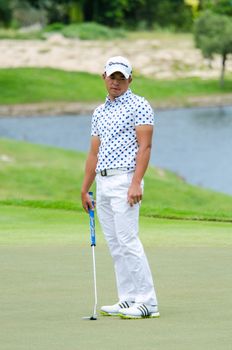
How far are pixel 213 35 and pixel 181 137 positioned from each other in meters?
24.4

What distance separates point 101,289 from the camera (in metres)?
11.8

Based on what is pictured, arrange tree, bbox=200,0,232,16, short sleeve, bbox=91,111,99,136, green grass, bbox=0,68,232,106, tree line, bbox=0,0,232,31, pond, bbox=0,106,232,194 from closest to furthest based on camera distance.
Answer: short sleeve, bbox=91,111,99,136 < pond, bbox=0,106,232,194 < green grass, bbox=0,68,232,106 < tree, bbox=200,0,232,16 < tree line, bbox=0,0,232,31

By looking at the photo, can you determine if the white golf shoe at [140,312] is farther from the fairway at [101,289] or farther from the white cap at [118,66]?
the white cap at [118,66]

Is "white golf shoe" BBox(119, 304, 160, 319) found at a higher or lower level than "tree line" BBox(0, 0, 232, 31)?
higher

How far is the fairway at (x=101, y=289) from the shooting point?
9169 millimetres

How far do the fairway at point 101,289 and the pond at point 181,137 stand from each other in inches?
1115

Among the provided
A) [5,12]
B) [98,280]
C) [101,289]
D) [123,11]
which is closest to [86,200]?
[101,289]

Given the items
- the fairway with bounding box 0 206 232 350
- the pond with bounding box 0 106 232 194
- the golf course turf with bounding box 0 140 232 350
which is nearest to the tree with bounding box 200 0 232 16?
the pond with bounding box 0 106 232 194

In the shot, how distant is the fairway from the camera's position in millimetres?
9169

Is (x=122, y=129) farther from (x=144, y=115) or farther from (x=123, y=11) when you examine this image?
(x=123, y=11)

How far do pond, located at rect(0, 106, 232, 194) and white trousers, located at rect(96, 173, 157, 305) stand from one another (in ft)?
110

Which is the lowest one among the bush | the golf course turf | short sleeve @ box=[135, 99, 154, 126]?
the bush

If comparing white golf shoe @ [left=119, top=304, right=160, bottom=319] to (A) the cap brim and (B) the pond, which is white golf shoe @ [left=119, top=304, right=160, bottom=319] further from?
(B) the pond

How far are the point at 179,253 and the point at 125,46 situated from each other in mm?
93628
